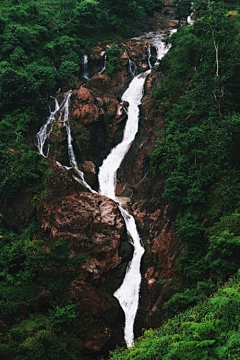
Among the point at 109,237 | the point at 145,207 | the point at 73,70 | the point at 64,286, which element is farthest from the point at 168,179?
the point at 73,70

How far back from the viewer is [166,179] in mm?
22781

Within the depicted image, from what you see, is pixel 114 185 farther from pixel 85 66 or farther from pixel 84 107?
pixel 85 66

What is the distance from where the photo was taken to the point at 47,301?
18859mm

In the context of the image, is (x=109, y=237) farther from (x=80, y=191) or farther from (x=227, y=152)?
(x=227, y=152)

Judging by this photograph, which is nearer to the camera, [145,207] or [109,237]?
[109,237]

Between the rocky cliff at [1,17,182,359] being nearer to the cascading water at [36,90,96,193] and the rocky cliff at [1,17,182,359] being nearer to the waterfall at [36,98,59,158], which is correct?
the cascading water at [36,90,96,193]

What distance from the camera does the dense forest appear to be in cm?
1295

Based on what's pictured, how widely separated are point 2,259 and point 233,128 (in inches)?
562

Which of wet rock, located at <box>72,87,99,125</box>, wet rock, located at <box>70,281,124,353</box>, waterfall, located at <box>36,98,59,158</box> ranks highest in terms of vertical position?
wet rock, located at <box>72,87,99,125</box>

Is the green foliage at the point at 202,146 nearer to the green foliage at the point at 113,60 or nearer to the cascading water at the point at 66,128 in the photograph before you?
the green foliage at the point at 113,60

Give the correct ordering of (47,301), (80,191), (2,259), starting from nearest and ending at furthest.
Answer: (47,301), (2,259), (80,191)

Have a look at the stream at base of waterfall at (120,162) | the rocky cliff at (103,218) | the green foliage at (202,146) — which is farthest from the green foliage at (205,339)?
the stream at base of waterfall at (120,162)

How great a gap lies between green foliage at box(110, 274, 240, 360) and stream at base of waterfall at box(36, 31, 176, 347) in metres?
8.12

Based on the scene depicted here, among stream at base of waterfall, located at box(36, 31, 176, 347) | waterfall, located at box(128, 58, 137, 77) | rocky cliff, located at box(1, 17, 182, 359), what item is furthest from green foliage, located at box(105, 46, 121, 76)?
rocky cliff, located at box(1, 17, 182, 359)
